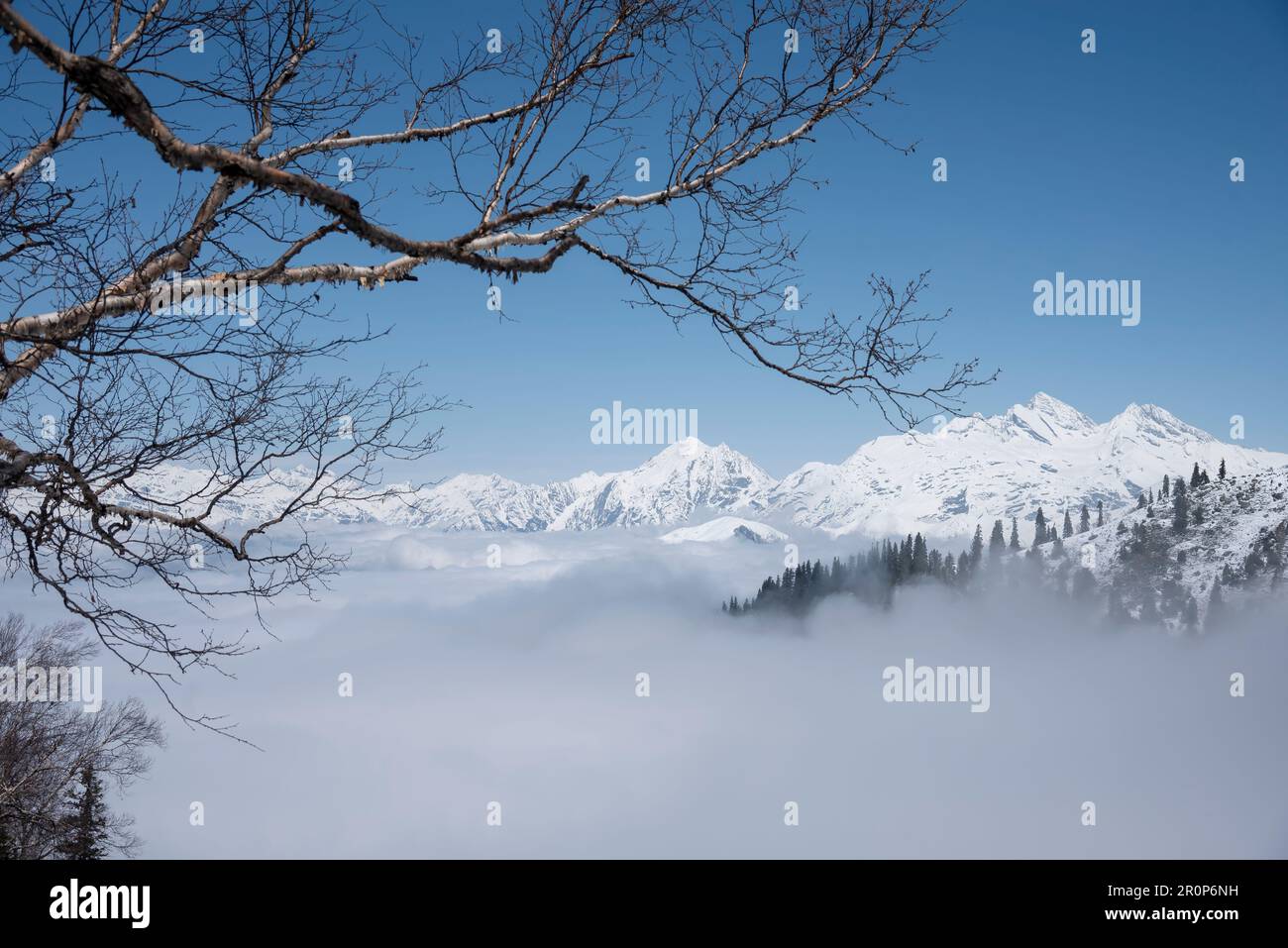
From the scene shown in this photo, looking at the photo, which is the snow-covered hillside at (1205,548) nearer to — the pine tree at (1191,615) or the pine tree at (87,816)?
the pine tree at (1191,615)

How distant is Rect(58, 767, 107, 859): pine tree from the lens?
1789 cm

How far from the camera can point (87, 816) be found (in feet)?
65.1

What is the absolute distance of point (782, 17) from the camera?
13.5 feet

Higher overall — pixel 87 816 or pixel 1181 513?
pixel 1181 513

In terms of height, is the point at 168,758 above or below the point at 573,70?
below

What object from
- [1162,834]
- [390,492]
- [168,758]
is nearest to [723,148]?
[390,492]

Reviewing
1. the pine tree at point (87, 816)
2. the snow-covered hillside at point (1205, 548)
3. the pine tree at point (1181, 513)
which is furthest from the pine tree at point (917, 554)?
the pine tree at point (87, 816)

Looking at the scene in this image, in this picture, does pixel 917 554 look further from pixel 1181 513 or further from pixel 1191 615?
pixel 1191 615

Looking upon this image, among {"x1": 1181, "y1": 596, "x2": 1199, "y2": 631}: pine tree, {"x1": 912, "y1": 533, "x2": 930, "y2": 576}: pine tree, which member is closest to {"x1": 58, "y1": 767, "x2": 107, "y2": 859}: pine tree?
{"x1": 912, "y1": 533, "x2": 930, "y2": 576}: pine tree

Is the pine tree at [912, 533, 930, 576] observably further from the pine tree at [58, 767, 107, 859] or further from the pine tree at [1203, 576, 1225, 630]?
the pine tree at [58, 767, 107, 859]

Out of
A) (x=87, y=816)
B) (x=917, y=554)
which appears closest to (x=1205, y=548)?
(x=917, y=554)

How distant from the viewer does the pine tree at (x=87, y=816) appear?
704 inches
